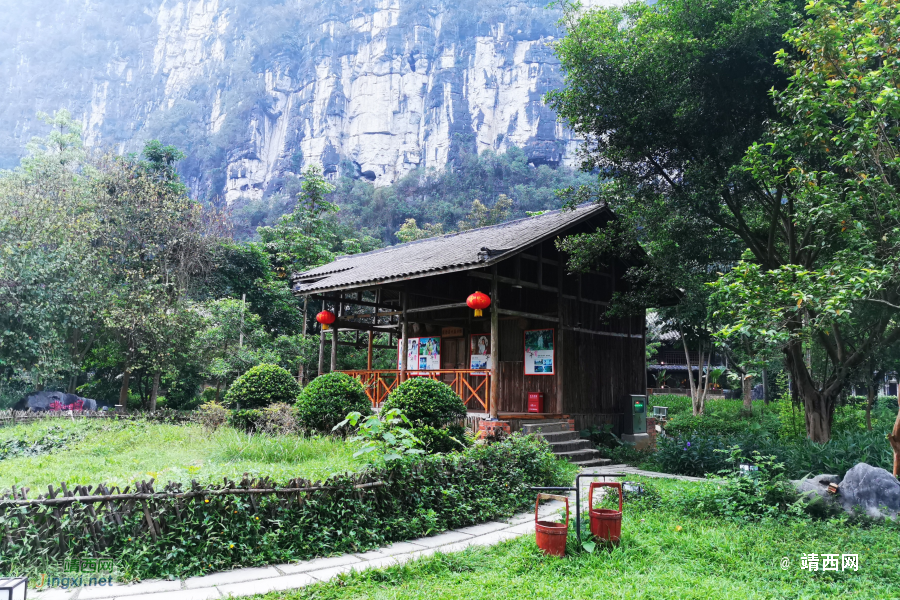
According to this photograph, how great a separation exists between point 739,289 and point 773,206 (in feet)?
13.9

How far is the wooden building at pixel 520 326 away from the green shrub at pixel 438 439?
242cm

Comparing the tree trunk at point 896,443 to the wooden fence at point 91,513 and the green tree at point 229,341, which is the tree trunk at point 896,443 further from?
the green tree at point 229,341

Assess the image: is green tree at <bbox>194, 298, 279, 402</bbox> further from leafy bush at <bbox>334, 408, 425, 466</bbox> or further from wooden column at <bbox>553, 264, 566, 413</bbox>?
leafy bush at <bbox>334, 408, 425, 466</bbox>

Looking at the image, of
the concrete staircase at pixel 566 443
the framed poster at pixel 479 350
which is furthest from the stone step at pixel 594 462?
the framed poster at pixel 479 350

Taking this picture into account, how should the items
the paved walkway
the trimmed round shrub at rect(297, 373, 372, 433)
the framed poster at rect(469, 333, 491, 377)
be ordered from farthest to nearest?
the framed poster at rect(469, 333, 491, 377)
the trimmed round shrub at rect(297, 373, 372, 433)
the paved walkway

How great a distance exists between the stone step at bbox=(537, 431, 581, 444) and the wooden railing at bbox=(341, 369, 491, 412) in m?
1.33

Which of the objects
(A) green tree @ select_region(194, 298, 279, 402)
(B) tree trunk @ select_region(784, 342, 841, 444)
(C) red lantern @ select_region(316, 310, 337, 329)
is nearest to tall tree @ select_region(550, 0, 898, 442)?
(B) tree trunk @ select_region(784, 342, 841, 444)

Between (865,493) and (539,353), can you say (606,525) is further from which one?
(539,353)

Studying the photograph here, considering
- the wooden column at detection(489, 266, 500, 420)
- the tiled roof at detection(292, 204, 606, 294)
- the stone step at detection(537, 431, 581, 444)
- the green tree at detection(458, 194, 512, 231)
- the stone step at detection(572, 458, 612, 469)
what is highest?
the green tree at detection(458, 194, 512, 231)

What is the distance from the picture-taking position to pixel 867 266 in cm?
696

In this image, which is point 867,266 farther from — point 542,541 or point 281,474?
point 281,474

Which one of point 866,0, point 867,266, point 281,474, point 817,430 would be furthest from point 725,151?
point 281,474

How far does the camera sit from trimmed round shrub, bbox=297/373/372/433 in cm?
1033

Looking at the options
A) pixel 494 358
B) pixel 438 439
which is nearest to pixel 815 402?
pixel 494 358
